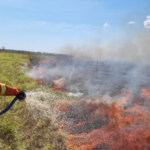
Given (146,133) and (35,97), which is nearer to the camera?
(146,133)

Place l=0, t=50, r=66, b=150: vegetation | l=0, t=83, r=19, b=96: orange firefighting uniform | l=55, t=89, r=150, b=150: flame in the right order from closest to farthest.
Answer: l=0, t=83, r=19, b=96: orange firefighting uniform, l=0, t=50, r=66, b=150: vegetation, l=55, t=89, r=150, b=150: flame

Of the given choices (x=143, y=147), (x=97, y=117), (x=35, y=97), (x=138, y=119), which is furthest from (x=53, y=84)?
(x=143, y=147)

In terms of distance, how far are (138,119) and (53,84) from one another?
399 inches

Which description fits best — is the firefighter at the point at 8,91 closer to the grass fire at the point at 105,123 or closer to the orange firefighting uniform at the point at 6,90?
the orange firefighting uniform at the point at 6,90

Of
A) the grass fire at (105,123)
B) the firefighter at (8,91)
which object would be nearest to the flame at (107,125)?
the grass fire at (105,123)

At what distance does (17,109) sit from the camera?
9.58 metres

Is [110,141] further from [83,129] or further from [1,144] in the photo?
[1,144]

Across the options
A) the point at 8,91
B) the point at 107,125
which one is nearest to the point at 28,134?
the point at 107,125

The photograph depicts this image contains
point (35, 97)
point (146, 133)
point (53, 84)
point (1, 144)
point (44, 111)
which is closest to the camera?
point (1, 144)

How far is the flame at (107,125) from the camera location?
6766 mm

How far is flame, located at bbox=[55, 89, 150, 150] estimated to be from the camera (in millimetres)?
6766

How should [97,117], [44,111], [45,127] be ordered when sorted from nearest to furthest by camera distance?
[45,127], [97,117], [44,111]

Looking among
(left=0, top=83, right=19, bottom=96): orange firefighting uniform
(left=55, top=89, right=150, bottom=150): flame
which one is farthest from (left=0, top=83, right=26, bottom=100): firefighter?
(left=55, top=89, right=150, bottom=150): flame

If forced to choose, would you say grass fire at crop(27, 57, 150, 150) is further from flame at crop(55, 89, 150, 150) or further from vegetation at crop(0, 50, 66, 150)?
vegetation at crop(0, 50, 66, 150)
